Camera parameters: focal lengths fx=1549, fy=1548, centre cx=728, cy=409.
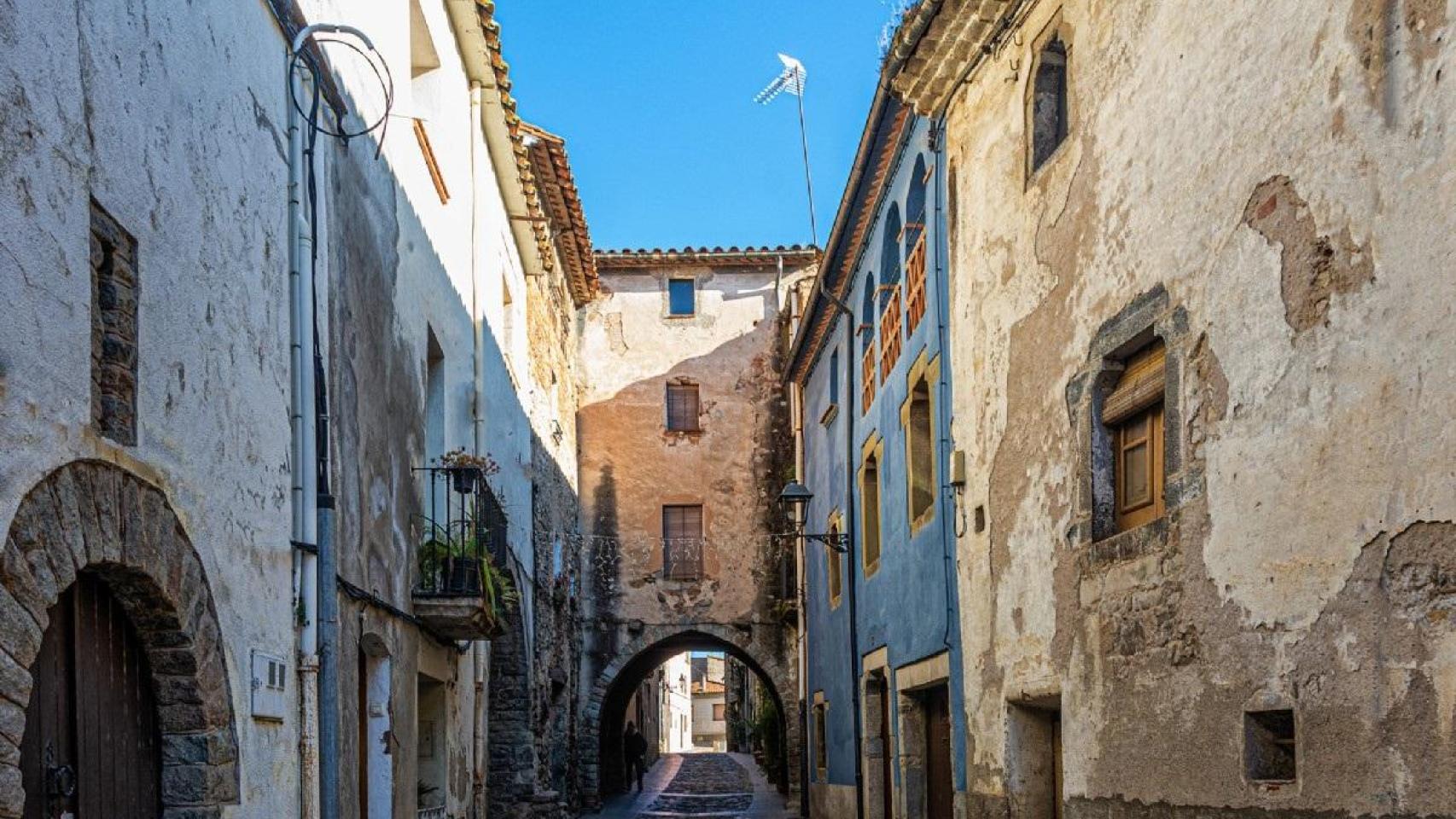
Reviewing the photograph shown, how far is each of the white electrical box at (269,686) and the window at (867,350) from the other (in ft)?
31.0

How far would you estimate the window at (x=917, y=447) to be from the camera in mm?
13297

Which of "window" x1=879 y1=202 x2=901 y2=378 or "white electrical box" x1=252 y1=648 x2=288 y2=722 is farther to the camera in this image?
"window" x1=879 y1=202 x2=901 y2=378

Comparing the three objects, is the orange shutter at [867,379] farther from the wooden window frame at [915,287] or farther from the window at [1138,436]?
the window at [1138,436]

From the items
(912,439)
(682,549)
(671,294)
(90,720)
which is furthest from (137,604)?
(671,294)

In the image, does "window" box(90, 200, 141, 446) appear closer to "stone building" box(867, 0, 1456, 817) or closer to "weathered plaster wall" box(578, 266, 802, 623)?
"stone building" box(867, 0, 1456, 817)

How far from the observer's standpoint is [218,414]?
21.7 ft

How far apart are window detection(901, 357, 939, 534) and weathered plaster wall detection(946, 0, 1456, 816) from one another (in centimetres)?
307

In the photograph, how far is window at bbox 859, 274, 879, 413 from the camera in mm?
16406

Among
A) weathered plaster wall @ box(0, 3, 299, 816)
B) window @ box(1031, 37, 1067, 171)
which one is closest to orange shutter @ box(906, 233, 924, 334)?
window @ box(1031, 37, 1067, 171)

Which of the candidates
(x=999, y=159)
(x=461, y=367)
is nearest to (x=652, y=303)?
(x=461, y=367)

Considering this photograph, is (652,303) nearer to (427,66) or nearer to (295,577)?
(427,66)

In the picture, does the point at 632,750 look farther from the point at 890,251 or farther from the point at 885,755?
the point at 890,251

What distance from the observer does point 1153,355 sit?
775 centimetres

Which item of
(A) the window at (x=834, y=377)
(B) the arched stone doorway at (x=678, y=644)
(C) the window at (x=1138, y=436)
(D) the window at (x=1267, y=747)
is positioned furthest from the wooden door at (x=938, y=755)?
(B) the arched stone doorway at (x=678, y=644)
